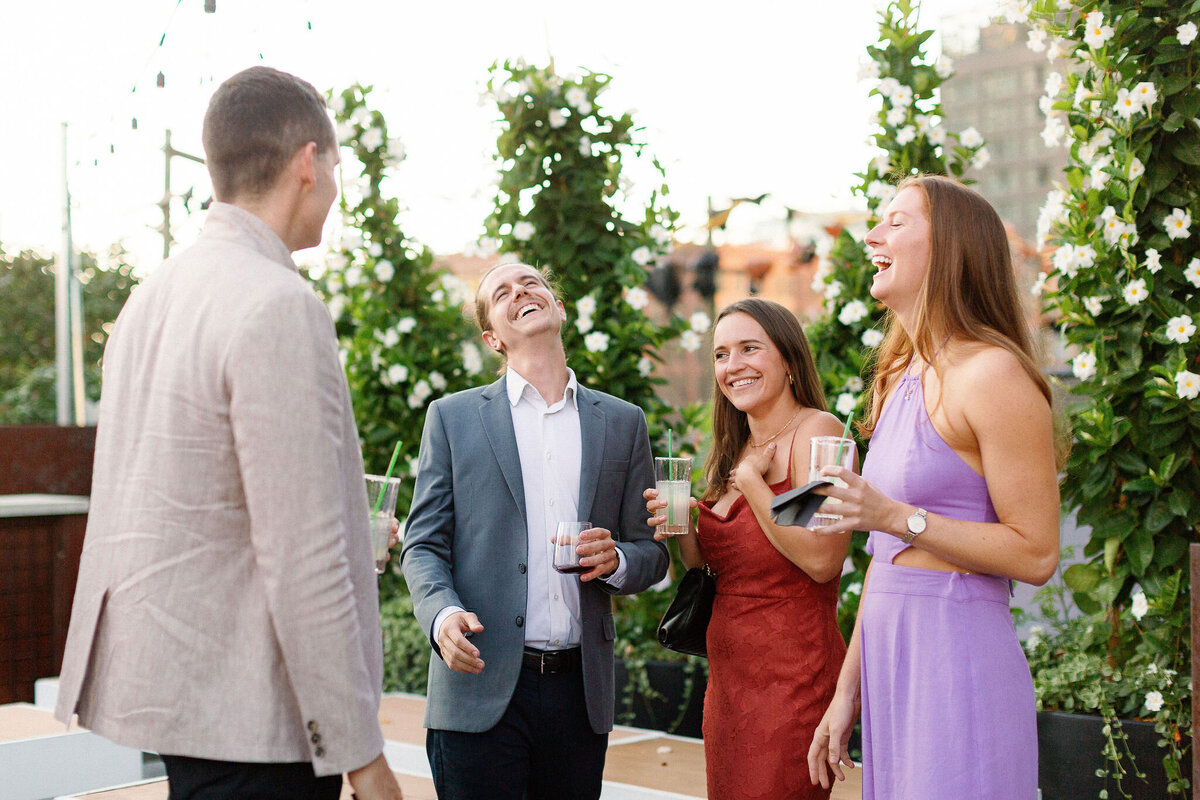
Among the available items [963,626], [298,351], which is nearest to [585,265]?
[963,626]

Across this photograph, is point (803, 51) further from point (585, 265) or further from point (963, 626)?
point (963, 626)

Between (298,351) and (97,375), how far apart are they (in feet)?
75.6

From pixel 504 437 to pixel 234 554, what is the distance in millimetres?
1074

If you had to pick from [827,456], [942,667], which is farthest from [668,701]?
[827,456]

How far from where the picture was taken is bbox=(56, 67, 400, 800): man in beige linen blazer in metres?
1.32

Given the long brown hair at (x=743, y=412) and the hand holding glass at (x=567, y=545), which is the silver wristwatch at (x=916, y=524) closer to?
the hand holding glass at (x=567, y=545)

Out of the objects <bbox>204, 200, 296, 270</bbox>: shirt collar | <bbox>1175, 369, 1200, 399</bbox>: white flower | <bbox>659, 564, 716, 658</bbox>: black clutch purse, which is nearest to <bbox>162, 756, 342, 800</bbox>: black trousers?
<bbox>204, 200, 296, 270</bbox>: shirt collar

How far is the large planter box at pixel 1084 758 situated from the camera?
3.25m

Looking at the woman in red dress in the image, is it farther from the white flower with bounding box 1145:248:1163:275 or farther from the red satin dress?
the white flower with bounding box 1145:248:1163:275

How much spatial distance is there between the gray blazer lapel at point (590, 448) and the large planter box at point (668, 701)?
220 cm

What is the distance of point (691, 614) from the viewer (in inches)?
98.0

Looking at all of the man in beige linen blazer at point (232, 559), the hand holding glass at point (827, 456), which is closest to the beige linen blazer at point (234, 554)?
the man in beige linen blazer at point (232, 559)

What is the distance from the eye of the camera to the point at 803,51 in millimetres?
9438

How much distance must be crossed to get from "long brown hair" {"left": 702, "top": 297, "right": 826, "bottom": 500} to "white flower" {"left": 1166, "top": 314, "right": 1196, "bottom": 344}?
4.66 feet
